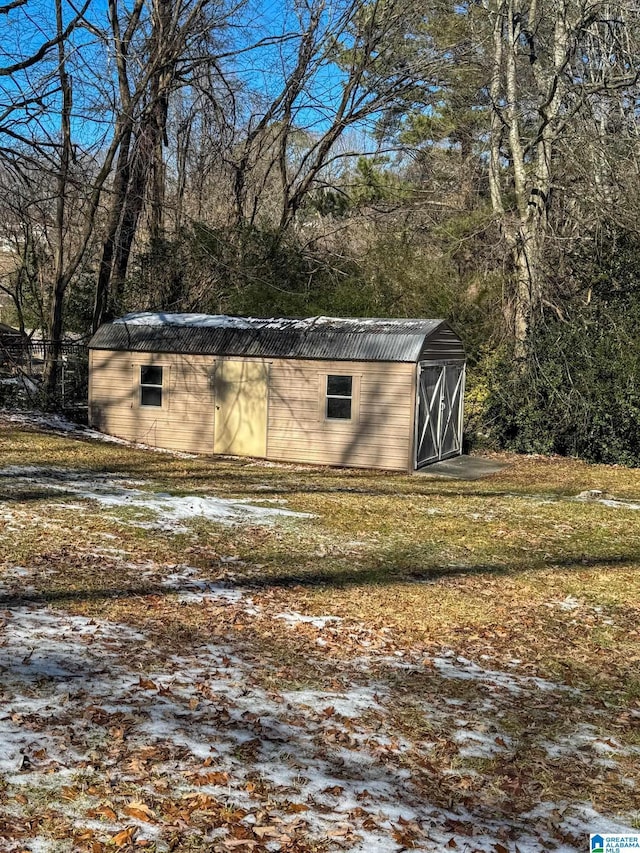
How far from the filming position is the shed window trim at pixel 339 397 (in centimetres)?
1758

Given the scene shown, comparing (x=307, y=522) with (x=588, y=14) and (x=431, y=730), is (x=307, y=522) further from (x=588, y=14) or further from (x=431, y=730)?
(x=588, y=14)

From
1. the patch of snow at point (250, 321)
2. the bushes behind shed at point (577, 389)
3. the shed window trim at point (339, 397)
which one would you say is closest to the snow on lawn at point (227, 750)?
the shed window trim at point (339, 397)

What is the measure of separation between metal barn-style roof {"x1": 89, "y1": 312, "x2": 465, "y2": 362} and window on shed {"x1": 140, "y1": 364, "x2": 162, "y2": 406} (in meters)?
0.47

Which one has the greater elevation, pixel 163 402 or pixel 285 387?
pixel 285 387

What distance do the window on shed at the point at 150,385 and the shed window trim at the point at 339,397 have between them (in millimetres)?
4159

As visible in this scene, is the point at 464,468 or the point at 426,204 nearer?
the point at 464,468

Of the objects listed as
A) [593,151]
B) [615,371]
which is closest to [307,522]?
[615,371]

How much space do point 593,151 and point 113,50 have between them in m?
11.5

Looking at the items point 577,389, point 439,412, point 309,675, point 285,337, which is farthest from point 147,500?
point 577,389

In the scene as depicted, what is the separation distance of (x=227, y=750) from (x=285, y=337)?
45.3 feet

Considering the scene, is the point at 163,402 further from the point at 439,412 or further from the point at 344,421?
the point at 439,412

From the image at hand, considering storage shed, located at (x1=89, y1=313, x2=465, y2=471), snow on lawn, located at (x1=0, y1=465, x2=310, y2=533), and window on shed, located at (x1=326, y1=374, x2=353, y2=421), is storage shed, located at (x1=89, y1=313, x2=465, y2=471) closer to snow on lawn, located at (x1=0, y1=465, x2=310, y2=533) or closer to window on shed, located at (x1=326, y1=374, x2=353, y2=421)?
window on shed, located at (x1=326, y1=374, x2=353, y2=421)

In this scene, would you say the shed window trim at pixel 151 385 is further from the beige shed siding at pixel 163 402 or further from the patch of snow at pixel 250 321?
the patch of snow at pixel 250 321

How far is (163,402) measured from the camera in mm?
19547
